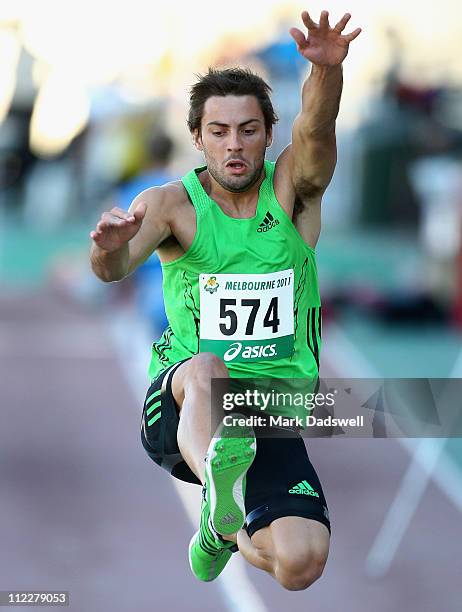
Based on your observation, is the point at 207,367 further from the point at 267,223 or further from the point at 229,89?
the point at 229,89

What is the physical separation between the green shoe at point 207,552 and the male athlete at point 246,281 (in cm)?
1

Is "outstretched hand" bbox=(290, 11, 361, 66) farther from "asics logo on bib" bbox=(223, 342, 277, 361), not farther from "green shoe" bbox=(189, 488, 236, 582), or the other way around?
"green shoe" bbox=(189, 488, 236, 582)

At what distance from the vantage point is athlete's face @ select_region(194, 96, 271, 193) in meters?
5.34

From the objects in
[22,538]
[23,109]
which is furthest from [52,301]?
[22,538]

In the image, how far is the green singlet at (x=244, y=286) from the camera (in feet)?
17.8

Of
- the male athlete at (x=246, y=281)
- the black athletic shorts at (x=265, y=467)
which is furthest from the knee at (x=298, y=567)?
the black athletic shorts at (x=265, y=467)

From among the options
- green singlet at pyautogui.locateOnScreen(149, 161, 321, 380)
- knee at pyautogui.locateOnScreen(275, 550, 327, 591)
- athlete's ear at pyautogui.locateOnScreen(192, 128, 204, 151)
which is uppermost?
athlete's ear at pyautogui.locateOnScreen(192, 128, 204, 151)

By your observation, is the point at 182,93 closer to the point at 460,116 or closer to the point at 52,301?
the point at 52,301

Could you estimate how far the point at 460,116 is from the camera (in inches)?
909

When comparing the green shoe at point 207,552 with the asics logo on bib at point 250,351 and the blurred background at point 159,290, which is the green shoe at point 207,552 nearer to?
the asics logo on bib at point 250,351

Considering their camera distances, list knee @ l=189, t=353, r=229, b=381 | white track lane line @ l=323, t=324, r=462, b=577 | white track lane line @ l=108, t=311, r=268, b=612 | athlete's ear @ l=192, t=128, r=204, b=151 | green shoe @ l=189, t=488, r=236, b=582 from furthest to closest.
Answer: white track lane line @ l=323, t=324, r=462, b=577 → white track lane line @ l=108, t=311, r=268, b=612 → athlete's ear @ l=192, t=128, r=204, b=151 → green shoe @ l=189, t=488, r=236, b=582 → knee @ l=189, t=353, r=229, b=381

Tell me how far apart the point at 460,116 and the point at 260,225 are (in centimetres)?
1818

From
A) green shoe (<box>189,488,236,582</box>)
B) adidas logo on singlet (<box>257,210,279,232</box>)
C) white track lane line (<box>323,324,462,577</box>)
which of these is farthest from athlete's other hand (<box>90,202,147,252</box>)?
white track lane line (<box>323,324,462,577</box>)

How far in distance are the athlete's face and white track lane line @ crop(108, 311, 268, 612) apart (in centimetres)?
389
